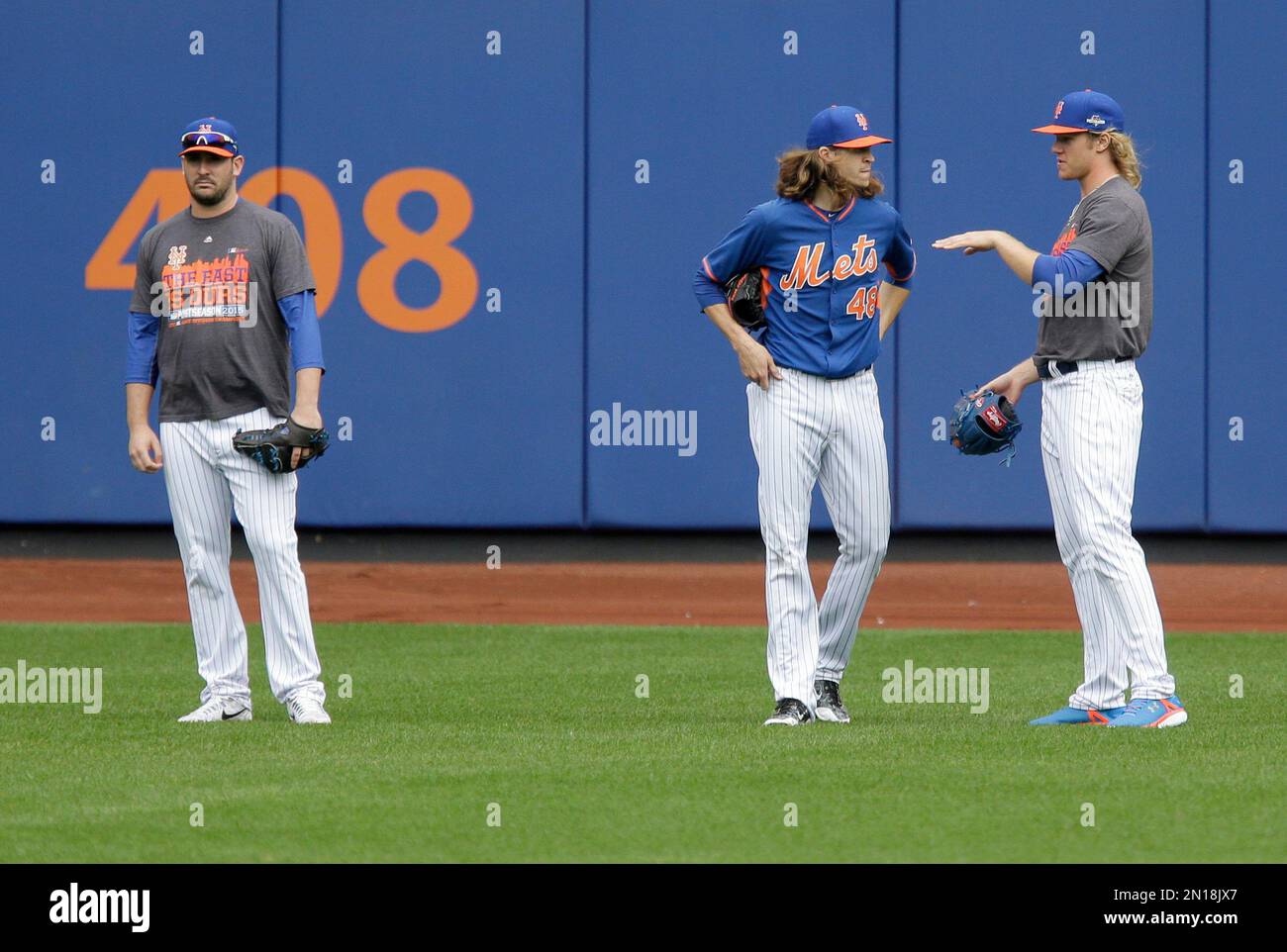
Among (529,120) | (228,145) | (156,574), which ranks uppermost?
(529,120)

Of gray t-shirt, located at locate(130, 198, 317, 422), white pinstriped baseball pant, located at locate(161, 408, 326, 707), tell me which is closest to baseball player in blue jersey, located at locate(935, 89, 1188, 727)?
gray t-shirt, located at locate(130, 198, 317, 422)

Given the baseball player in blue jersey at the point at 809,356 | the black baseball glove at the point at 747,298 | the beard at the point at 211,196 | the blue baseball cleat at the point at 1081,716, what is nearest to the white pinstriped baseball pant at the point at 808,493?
the baseball player in blue jersey at the point at 809,356

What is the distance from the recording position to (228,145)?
20.9 ft

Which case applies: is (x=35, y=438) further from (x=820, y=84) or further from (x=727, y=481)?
(x=820, y=84)

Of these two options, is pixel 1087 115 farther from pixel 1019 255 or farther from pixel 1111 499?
pixel 1111 499

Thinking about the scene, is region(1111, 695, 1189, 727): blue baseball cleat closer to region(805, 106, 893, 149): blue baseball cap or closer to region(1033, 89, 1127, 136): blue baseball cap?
region(1033, 89, 1127, 136): blue baseball cap

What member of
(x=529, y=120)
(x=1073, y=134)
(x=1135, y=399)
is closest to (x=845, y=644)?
(x=1135, y=399)

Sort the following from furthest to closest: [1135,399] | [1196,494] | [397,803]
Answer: [1196,494], [1135,399], [397,803]

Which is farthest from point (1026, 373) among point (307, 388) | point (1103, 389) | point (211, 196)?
point (211, 196)

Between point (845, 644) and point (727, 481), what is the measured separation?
555cm

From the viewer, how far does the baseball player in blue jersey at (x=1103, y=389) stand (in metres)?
6.07

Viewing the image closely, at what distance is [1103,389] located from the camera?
6.12m

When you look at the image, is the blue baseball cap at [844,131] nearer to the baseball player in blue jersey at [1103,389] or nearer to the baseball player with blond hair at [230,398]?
the baseball player in blue jersey at [1103,389]

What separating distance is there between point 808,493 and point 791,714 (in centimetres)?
75
